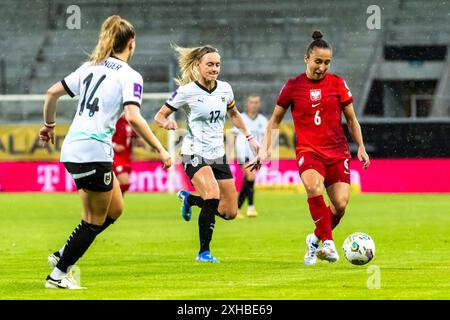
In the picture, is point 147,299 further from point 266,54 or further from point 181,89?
point 266,54

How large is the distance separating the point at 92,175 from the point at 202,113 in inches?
129

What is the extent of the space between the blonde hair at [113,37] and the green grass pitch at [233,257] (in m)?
1.82

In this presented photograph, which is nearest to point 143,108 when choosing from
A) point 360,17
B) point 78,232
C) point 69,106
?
point 69,106

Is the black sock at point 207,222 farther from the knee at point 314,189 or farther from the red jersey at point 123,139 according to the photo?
the red jersey at point 123,139

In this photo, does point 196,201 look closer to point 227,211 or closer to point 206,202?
point 227,211

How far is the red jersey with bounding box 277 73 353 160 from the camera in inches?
420

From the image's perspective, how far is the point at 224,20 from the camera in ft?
110

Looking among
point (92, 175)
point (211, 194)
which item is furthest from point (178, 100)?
point (92, 175)

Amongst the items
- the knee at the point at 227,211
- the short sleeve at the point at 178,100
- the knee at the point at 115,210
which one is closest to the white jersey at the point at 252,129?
the knee at the point at 227,211

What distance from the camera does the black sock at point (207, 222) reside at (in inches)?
442

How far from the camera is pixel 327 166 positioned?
35.0ft

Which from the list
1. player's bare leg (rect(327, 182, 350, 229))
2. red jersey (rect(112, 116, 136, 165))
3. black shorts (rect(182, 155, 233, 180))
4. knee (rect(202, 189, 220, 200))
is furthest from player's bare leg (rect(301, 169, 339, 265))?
red jersey (rect(112, 116, 136, 165))

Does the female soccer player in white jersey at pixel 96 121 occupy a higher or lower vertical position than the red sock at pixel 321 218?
higher
